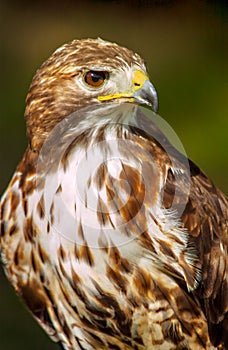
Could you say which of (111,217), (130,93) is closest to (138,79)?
(130,93)

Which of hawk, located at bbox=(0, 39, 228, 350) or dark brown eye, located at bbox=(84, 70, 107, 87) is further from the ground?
dark brown eye, located at bbox=(84, 70, 107, 87)

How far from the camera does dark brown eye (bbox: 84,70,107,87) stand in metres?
3.25

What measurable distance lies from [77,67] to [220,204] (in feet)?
3.00

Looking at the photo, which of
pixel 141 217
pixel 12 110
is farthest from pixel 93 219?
pixel 12 110

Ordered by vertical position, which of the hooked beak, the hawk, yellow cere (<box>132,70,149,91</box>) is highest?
yellow cere (<box>132,70,149,91</box>)

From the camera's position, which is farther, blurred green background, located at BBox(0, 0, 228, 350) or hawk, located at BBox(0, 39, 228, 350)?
blurred green background, located at BBox(0, 0, 228, 350)

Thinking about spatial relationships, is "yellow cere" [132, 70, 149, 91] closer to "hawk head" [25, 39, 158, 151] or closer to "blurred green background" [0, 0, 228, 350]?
"hawk head" [25, 39, 158, 151]

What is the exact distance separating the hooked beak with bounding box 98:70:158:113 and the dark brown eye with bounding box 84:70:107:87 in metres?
0.05

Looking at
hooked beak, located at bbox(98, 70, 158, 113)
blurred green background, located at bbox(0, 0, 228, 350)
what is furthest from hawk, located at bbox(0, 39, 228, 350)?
blurred green background, located at bbox(0, 0, 228, 350)

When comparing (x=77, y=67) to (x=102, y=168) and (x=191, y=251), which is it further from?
(x=191, y=251)

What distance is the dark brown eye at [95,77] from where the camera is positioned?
128 inches

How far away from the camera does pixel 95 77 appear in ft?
10.7

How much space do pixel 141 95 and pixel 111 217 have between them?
492mm

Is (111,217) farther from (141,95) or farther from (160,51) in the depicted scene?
(160,51)
